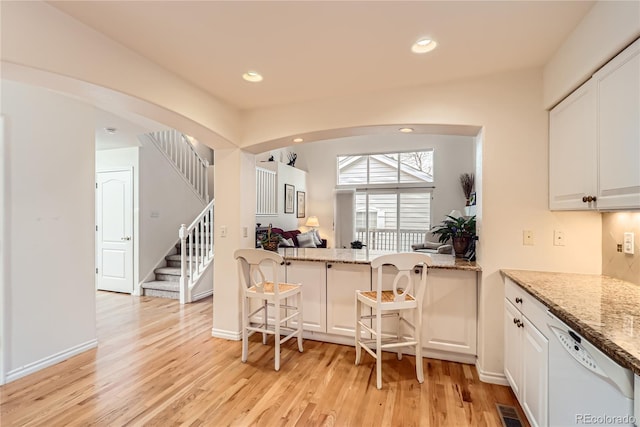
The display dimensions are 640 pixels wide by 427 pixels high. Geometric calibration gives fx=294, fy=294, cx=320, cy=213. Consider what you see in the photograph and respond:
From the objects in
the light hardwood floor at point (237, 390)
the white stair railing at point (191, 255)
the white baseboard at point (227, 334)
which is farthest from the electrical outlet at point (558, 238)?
the white stair railing at point (191, 255)

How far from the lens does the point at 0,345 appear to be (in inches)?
89.5

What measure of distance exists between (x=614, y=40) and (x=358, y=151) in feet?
22.2

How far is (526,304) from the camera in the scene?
5.90 ft

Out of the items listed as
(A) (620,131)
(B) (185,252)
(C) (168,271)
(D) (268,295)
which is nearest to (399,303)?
(D) (268,295)

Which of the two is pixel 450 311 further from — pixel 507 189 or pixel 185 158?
pixel 185 158

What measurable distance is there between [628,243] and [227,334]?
3391 millimetres

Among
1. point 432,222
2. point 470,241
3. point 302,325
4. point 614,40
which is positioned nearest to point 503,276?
point 470,241

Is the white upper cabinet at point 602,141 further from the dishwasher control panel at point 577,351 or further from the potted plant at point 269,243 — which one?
the potted plant at point 269,243

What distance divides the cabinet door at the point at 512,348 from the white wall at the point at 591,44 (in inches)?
58.9

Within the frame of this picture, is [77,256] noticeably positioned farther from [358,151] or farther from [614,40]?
[358,151]

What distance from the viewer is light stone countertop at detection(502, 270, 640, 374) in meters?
0.98

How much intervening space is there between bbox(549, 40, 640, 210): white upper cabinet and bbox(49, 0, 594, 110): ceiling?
0.43 metres

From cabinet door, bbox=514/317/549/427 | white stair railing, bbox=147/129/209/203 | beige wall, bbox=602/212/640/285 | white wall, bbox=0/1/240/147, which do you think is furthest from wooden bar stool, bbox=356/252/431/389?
white stair railing, bbox=147/129/209/203

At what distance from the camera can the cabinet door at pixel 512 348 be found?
189 centimetres
